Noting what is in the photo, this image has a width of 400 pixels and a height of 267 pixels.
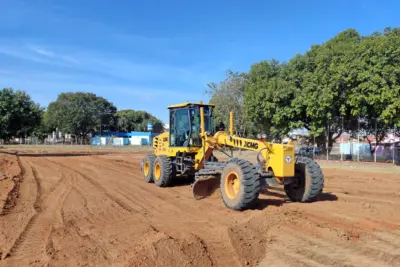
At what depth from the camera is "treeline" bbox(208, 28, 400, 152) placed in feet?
70.3

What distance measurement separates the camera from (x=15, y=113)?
117ft

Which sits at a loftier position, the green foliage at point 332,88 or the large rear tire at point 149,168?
the green foliage at point 332,88

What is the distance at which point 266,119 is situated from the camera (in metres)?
30.2

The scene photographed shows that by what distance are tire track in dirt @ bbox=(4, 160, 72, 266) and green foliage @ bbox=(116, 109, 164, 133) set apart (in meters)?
87.8

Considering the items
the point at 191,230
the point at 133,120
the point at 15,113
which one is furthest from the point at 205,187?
the point at 133,120

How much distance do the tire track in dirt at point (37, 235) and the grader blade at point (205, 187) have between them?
3.50 m

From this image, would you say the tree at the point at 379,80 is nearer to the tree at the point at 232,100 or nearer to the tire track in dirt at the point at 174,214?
the tire track in dirt at the point at 174,214

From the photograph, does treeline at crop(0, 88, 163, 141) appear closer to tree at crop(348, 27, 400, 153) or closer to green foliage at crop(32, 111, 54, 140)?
green foliage at crop(32, 111, 54, 140)

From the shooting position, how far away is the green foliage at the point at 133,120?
318 ft

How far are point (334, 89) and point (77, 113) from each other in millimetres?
59945

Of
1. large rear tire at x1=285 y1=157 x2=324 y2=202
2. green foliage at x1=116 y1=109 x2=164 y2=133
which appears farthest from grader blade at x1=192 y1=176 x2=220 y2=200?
green foliage at x1=116 y1=109 x2=164 y2=133

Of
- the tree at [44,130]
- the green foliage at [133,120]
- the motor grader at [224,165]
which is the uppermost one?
the green foliage at [133,120]

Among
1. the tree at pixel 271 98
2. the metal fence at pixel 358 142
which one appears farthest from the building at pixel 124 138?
the metal fence at pixel 358 142

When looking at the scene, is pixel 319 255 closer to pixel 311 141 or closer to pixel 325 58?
pixel 325 58
